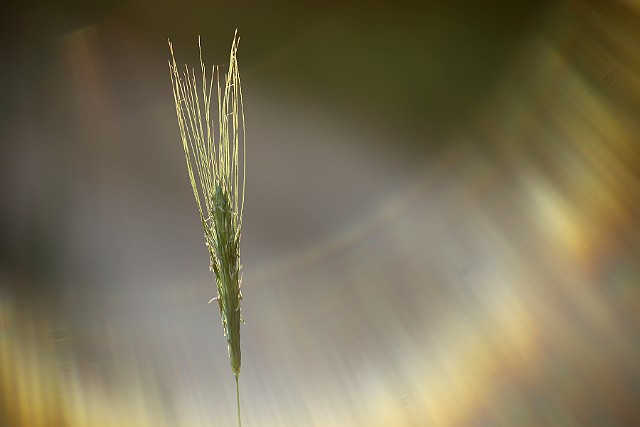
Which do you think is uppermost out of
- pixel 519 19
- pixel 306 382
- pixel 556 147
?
pixel 519 19

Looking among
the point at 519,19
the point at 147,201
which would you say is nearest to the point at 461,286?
the point at 519,19

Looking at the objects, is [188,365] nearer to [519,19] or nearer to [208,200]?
[208,200]

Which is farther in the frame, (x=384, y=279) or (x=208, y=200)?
(x=384, y=279)

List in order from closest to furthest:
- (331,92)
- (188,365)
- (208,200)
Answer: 1. (208,200)
2. (188,365)
3. (331,92)

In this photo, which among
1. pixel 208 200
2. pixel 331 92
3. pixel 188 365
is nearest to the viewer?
pixel 208 200

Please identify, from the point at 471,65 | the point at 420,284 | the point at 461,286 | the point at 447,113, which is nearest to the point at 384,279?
the point at 420,284

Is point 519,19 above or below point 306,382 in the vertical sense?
above
